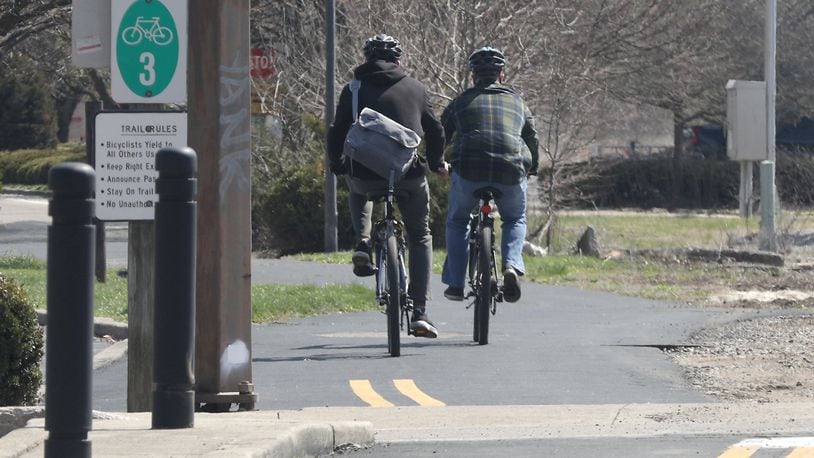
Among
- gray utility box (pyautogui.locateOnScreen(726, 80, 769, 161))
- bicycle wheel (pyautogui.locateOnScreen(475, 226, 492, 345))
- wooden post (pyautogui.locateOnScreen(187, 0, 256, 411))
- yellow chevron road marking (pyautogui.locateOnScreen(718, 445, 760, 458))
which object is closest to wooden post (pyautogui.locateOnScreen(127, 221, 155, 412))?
wooden post (pyautogui.locateOnScreen(187, 0, 256, 411))

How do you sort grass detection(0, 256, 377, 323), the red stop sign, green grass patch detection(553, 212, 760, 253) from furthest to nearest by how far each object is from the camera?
1. the red stop sign
2. green grass patch detection(553, 212, 760, 253)
3. grass detection(0, 256, 377, 323)

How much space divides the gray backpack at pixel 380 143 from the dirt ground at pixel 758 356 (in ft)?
7.19

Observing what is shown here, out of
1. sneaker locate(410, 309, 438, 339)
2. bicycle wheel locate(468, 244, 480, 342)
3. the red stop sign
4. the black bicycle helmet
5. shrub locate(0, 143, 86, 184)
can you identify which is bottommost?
sneaker locate(410, 309, 438, 339)

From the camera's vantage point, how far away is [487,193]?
10.3 meters

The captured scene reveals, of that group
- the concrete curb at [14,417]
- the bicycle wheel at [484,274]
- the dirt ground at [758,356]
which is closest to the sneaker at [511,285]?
the bicycle wheel at [484,274]

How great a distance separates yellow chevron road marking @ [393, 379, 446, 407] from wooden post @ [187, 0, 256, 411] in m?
1.29

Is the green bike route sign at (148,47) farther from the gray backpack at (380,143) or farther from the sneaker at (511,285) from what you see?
the sneaker at (511,285)

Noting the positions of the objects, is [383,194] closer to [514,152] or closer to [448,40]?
[514,152]

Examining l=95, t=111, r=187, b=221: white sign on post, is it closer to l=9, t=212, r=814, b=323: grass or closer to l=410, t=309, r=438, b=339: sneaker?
l=410, t=309, r=438, b=339: sneaker

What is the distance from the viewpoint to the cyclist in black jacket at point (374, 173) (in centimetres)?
979

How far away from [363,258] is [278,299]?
3978 millimetres

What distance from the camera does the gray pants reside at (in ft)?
32.2

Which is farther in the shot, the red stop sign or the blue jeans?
the red stop sign

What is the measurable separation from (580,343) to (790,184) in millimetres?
27312
